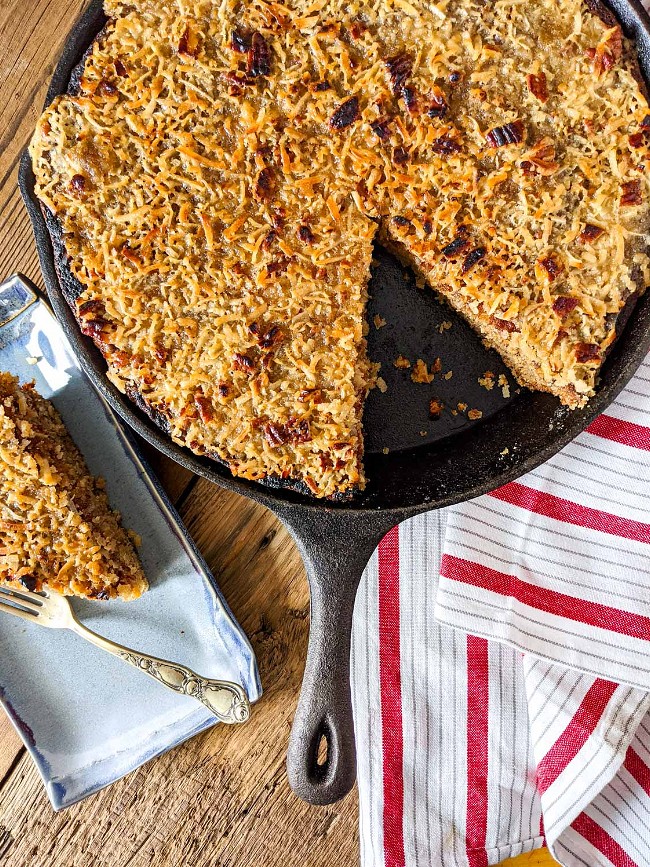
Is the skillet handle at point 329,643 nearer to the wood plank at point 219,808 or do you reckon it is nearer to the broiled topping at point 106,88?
the wood plank at point 219,808

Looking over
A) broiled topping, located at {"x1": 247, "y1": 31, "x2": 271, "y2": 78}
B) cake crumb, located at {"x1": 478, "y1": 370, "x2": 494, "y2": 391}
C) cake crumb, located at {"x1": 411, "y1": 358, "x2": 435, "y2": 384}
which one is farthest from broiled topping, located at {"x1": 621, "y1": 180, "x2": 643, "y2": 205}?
broiled topping, located at {"x1": 247, "y1": 31, "x2": 271, "y2": 78}

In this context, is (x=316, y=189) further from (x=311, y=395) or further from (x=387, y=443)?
(x=387, y=443)

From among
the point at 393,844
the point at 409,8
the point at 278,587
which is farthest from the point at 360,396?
the point at 393,844

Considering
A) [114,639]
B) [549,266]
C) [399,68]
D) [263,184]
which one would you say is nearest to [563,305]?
[549,266]

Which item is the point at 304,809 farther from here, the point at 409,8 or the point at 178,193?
the point at 409,8

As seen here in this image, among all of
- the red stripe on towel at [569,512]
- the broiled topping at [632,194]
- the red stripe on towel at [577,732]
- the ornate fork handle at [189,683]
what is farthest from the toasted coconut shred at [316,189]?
the red stripe on towel at [577,732]

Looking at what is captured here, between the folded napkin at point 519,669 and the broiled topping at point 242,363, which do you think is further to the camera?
the folded napkin at point 519,669

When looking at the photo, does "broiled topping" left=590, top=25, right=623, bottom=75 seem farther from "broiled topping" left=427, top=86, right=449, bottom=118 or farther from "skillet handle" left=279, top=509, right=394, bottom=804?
"skillet handle" left=279, top=509, right=394, bottom=804
